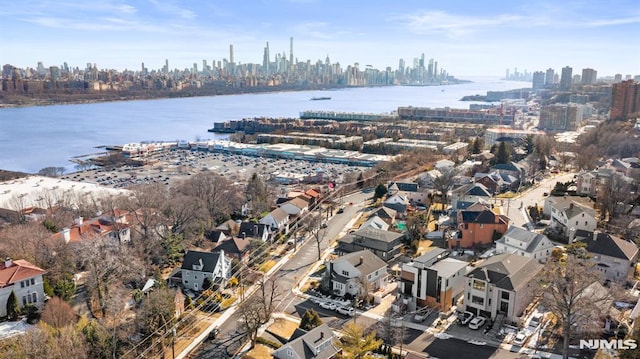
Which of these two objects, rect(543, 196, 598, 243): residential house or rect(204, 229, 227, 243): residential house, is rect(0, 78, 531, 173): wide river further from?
rect(543, 196, 598, 243): residential house

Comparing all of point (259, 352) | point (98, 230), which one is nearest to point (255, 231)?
point (98, 230)

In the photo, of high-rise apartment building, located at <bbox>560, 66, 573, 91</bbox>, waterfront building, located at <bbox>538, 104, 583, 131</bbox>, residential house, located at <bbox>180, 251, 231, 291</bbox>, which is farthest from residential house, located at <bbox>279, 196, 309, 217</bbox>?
high-rise apartment building, located at <bbox>560, 66, 573, 91</bbox>

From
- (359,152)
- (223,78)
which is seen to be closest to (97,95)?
(223,78)

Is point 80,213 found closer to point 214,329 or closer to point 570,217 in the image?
point 214,329

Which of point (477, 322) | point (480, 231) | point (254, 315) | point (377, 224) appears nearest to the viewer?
point (254, 315)

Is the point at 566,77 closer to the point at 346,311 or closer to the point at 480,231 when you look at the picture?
the point at 480,231

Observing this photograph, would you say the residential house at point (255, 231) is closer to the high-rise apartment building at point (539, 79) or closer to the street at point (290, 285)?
the street at point (290, 285)
